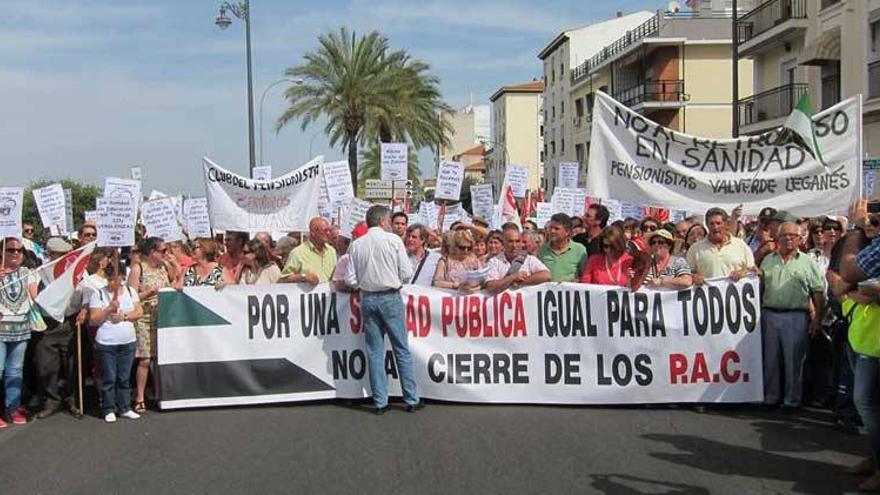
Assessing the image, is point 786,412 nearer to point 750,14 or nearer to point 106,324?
point 106,324

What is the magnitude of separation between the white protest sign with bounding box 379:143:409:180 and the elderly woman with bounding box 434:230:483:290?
632 cm

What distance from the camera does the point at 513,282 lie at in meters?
8.13

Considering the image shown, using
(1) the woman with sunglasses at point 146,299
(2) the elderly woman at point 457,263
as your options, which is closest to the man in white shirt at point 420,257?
(2) the elderly woman at point 457,263

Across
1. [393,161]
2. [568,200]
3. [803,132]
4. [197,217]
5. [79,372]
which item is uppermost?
[393,161]

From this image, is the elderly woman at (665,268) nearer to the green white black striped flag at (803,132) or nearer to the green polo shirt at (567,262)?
the green polo shirt at (567,262)

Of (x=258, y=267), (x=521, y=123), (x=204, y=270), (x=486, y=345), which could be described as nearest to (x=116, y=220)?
(x=204, y=270)

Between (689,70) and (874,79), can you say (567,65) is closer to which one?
(689,70)

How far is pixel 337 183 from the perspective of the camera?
46.7 ft

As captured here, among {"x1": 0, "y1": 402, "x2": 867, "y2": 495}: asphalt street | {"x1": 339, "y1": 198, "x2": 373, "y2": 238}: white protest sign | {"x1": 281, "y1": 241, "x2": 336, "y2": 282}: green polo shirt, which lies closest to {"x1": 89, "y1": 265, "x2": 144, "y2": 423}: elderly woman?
{"x1": 0, "y1": 402, "x2": 867, "y2": 495}: asphalt street

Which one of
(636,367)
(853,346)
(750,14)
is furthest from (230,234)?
(750,14)

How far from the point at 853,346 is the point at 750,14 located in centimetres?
3276

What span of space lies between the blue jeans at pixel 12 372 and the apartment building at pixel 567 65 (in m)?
62.5

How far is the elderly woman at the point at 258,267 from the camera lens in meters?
8.80

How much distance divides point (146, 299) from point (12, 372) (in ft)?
4.13
